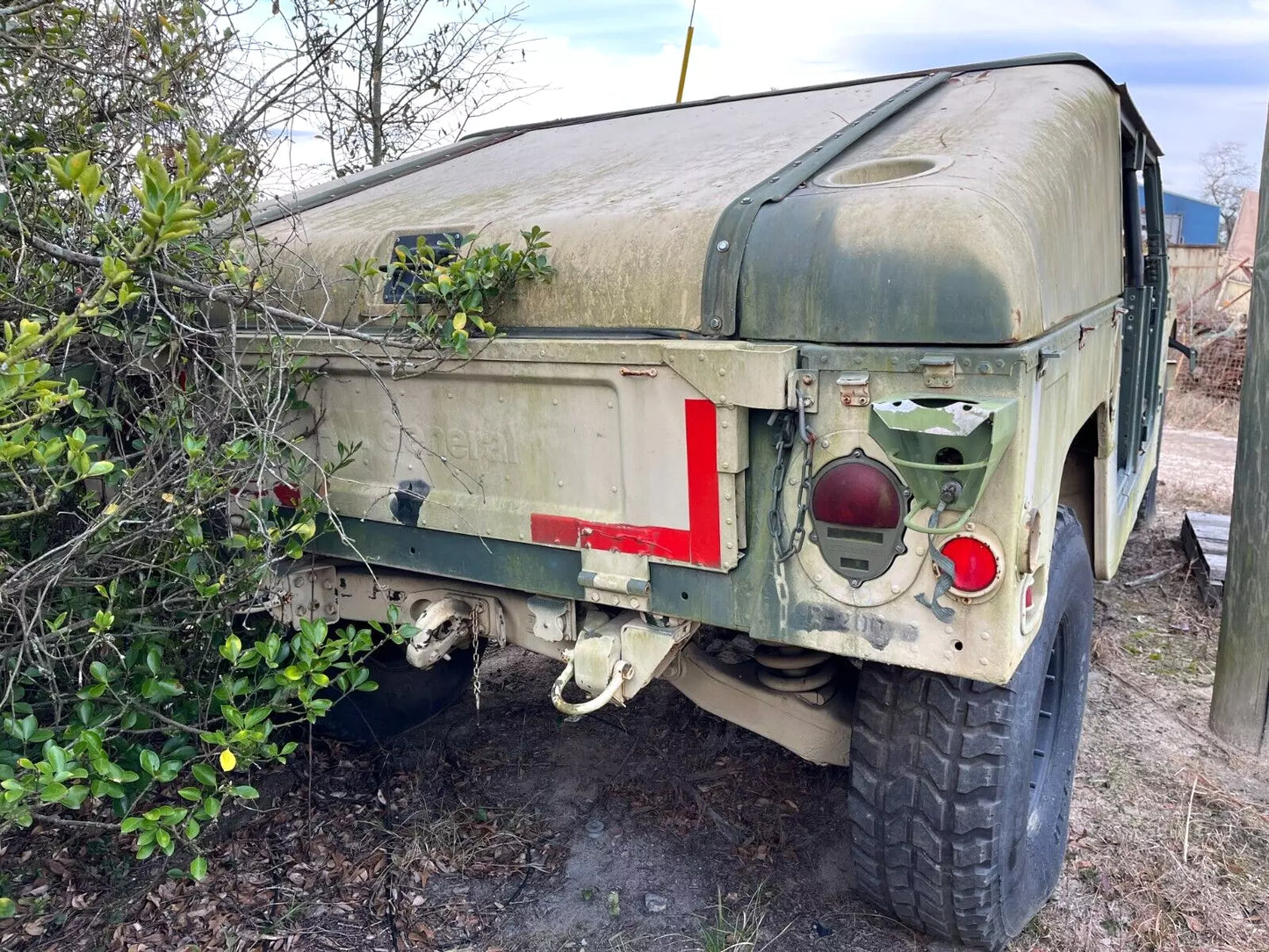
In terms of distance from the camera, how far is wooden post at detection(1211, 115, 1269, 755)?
350 cm

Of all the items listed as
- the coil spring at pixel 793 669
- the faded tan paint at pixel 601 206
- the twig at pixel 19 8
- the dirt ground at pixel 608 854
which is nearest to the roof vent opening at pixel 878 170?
the faded tan paint at pixel 601 206

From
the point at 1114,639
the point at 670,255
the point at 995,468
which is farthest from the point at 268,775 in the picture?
the point at 1114,639

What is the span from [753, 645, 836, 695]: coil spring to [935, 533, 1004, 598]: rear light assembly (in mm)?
695

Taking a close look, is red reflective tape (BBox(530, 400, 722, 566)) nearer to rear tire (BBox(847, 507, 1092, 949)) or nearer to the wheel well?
rear tire (BBox(847, 507, 1092, 949))

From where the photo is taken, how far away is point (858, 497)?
6.26ft

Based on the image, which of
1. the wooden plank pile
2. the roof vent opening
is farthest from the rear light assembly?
the wooden plank pile

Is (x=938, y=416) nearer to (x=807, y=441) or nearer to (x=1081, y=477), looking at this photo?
(x=807, y=441)

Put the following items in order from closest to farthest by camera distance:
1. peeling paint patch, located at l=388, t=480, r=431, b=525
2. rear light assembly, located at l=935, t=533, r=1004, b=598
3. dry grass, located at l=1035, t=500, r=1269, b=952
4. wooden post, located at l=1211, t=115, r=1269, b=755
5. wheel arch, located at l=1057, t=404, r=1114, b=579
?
rear light assembly, located at l=935, t=533, r=1004, b=598
peeling paint patch, located at l=388, t=480, r=431, b=525
dry grass, located at l=1035, t=500, r=1269, b=952
wheel arch, located at l=1057, t=404, r=1114, b=579
wooden post, located at l=1211, t=115, r=1269, b=755

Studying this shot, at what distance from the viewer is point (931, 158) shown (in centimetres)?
217

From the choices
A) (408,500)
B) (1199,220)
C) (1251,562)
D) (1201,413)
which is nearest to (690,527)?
(408,500)

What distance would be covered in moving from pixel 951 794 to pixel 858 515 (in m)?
0.74

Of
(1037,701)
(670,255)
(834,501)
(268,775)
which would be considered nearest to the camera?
(834,501)

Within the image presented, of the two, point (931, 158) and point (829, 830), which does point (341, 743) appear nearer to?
point (829, 830)

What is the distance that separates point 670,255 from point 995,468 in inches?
30.4
